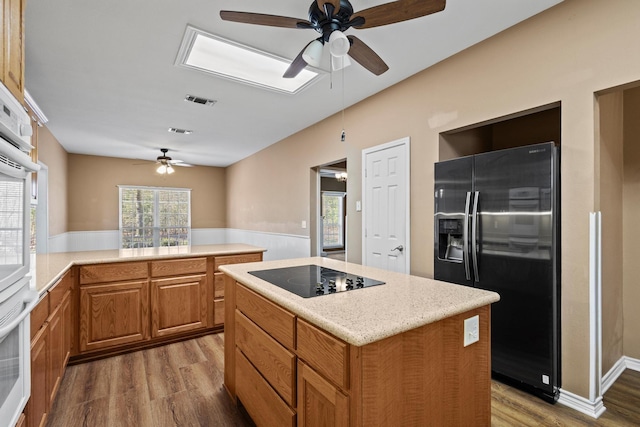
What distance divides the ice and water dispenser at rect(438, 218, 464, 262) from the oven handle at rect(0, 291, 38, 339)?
8.69 ft

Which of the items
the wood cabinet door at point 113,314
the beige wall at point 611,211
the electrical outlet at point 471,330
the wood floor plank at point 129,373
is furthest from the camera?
the wood cabinet door at point 113,314

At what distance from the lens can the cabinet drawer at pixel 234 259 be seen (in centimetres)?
342

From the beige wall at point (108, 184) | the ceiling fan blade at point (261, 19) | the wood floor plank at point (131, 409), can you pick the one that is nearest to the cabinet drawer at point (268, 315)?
the wood floor plank at point (131, 409)

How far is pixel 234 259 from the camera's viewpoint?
351 cm

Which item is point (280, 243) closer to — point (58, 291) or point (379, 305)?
point (58, 291)

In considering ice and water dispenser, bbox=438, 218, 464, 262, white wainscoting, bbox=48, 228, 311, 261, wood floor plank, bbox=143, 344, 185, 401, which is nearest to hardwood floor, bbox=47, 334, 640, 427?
wood floor plank, bbox=143, 344, 185, 401

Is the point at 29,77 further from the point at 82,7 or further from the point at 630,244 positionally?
the point at 630,244

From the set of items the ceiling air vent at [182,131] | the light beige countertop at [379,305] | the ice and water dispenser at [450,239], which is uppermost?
the ceiling air vent at [182,131]

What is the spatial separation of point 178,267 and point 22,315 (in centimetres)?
203

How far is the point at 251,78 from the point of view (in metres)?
3.21

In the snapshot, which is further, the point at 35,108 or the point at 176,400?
the point at 35,108

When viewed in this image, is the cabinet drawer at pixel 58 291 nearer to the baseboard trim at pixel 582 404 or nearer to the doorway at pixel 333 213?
the baseboard trim at pixel 582 404

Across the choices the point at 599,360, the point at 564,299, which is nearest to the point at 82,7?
the point at 564,299

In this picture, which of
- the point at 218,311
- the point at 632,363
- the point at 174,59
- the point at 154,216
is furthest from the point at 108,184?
the point at 632,363
